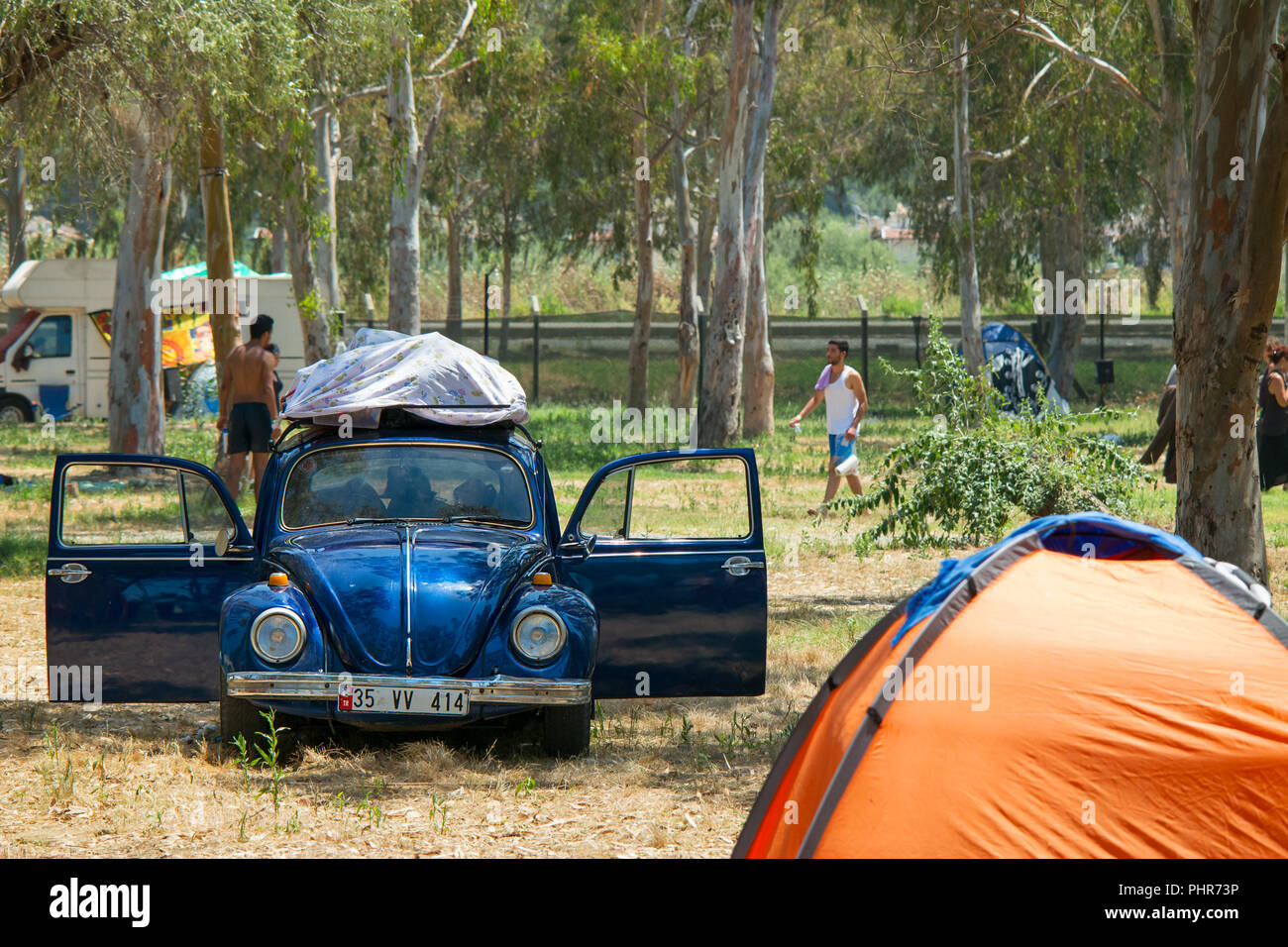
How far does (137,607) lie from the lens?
6.48 m

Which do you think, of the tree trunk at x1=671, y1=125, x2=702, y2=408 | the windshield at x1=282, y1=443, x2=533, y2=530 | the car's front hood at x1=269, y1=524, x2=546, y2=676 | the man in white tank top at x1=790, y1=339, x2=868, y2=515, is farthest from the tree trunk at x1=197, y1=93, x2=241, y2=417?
the car's front hood at x1=269, y1=524, x2=546, y2=676

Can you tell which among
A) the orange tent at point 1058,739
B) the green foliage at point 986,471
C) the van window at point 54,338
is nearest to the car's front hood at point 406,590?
the orange tent at point 1058,739

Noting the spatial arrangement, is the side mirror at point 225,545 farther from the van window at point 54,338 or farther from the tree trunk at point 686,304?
the van window at point 54,338

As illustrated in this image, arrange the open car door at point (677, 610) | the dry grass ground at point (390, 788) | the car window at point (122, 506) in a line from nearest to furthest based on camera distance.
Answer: the dry grass ground at point (390, 788) < the open car door at point (677, 610) < the car window at point (122, 506)

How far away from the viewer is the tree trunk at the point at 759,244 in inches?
804

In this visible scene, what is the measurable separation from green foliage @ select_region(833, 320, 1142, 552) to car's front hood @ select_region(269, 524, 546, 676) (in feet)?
16.6

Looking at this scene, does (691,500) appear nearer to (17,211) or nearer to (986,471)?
(986,471)

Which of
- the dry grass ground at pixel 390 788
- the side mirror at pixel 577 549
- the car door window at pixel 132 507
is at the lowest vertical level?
the dry grass ground at pixel 390 788

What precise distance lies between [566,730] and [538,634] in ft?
1.82

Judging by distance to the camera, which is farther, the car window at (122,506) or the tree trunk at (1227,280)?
the car window at (122,506)

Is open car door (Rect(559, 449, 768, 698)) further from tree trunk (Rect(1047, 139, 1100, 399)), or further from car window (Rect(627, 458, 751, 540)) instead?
tree trunk (Rect(1047, 139, 1100, 399))

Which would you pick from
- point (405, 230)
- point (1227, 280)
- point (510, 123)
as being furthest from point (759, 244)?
point (1227, 280)

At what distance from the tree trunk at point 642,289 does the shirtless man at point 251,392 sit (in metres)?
13.9

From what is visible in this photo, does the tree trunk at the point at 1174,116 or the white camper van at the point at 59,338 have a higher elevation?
the tree trunk at the point at 1174,116
